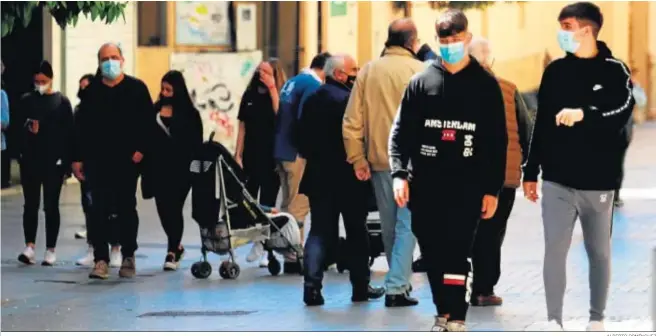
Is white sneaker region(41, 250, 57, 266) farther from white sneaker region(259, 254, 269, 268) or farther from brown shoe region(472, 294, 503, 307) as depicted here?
brown shoe region(472, 294, 503, 307)

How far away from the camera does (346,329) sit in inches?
390

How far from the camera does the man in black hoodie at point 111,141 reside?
12.8m

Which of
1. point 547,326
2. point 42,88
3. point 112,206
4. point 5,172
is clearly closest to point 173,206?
point 112,206

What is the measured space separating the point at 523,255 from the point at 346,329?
4.75 meters

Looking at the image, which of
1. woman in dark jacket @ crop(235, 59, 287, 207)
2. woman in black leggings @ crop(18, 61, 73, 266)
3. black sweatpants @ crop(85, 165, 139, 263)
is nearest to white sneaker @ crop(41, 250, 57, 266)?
woman in black leggings @ crop(18, 61, 73, 266)

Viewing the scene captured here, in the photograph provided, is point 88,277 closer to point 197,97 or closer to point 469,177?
point 469,177

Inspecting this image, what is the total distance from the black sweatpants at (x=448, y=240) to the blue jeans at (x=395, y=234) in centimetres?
177

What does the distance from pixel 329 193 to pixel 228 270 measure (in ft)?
6.81

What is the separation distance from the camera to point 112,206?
42.6 feet

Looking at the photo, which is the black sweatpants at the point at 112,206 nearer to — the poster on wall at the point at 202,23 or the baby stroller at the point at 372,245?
the baby stroller at the point at 372,245

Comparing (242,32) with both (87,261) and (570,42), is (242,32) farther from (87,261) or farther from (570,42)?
(570,42)

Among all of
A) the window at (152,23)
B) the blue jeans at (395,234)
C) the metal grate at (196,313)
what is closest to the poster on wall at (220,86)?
the window at (152,23)

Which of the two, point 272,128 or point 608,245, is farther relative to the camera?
point 272,128

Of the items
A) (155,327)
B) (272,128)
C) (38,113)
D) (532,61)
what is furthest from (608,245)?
(532,61)
